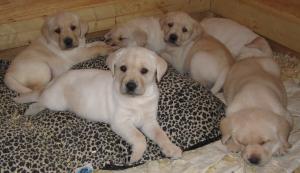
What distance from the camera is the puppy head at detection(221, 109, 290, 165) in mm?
2578

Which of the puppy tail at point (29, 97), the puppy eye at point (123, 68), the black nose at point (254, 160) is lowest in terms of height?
the black nose at point (254, 160)

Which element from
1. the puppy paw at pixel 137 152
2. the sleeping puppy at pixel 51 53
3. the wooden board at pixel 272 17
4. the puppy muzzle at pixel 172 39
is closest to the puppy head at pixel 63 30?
the sleeping puppy at pixel 51 53

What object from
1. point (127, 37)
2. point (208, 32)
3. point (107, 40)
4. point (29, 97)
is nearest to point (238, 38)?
point (208, 32)

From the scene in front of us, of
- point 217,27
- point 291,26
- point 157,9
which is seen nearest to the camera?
point 291,26

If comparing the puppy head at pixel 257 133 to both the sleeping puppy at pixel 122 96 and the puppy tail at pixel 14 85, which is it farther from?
the puppy tail at pixel 14 85

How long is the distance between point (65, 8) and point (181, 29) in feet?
3.97

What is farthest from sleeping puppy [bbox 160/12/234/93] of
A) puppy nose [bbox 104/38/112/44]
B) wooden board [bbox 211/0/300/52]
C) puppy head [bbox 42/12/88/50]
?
puppy head [bbox 42/12/88/50]

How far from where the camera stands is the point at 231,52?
4.03m

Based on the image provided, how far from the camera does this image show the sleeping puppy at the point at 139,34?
3.94 m

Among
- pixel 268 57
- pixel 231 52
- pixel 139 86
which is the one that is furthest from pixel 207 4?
pixel 139 86

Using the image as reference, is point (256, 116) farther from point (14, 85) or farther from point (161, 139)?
point (14, 85)

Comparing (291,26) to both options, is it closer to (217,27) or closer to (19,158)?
(217,27)

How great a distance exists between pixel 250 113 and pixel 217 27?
166 centimetres

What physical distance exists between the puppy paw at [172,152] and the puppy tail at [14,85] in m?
1.38
